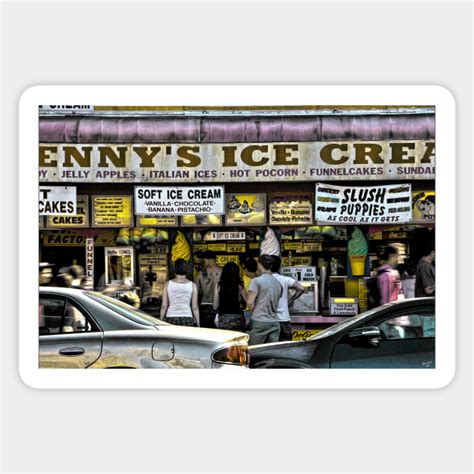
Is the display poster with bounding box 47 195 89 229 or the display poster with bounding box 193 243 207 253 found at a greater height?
the display poster with bounding box 47 195 89 229

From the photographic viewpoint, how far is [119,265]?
11203mm

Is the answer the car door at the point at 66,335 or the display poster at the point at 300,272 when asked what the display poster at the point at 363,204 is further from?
the car door at the point at 66,335

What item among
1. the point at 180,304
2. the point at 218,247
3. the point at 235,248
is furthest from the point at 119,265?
the point at 180,304

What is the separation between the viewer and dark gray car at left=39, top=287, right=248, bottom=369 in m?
7.99

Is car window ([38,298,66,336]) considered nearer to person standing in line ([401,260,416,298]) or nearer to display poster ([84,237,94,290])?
display poster ([84,237,94,290])

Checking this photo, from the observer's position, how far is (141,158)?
10.2m

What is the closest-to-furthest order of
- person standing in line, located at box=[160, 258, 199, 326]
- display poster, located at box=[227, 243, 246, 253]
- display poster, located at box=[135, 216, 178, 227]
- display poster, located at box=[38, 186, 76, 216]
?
person standing in line, located at box=[160, 258, 199, 326] → display poster, located at box=[38, 186, 76, 216] → display poster, located at box=[135, 216, 178, 227] → display poster, located at box=[227, 243, 246, 253]

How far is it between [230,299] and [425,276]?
7.67ft

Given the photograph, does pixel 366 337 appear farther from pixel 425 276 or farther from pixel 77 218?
pixel 77 218

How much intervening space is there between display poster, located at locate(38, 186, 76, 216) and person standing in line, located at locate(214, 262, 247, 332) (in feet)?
6.79

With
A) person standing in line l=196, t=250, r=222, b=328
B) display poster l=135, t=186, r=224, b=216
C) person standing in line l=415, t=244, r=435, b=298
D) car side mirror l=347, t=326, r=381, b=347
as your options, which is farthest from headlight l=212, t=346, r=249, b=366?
display poster l=135, t=186, r=224, b=216
